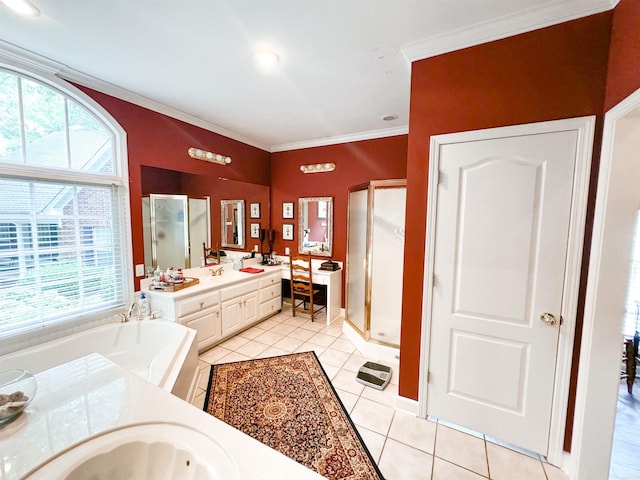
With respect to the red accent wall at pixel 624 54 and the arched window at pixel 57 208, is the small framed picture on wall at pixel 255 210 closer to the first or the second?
the arched window at pixel 57 208

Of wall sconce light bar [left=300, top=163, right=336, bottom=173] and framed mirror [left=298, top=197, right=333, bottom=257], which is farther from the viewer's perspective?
framed mirror [left=298, top=197, right=333, bottom=257]

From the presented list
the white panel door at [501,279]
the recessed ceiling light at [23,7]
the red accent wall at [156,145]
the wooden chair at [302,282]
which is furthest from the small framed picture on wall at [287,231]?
the recessed ceiling light at [23,7]

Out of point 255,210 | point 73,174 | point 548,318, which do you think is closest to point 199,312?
point 73,174

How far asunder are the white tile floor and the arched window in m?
1.32

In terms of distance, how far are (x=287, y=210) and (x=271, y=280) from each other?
4.01 feet

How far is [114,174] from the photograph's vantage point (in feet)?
8.18

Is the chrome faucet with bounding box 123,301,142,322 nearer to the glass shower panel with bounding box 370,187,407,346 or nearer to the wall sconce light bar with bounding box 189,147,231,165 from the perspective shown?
the wall sconce light bar with bounding box 189,147,231,165

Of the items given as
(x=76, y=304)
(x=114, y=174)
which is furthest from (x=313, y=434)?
(x=114, y=174)

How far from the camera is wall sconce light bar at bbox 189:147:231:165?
3161 millimetres

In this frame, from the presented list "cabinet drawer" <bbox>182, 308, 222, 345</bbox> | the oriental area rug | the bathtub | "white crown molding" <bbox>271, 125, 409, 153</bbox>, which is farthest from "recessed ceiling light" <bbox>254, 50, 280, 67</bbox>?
the oriental area rug

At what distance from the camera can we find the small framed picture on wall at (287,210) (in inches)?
172

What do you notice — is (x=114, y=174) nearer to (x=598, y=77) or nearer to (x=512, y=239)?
(x=512, y=239)

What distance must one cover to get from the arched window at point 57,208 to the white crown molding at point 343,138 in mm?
2339

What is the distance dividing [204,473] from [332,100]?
9.48ft
